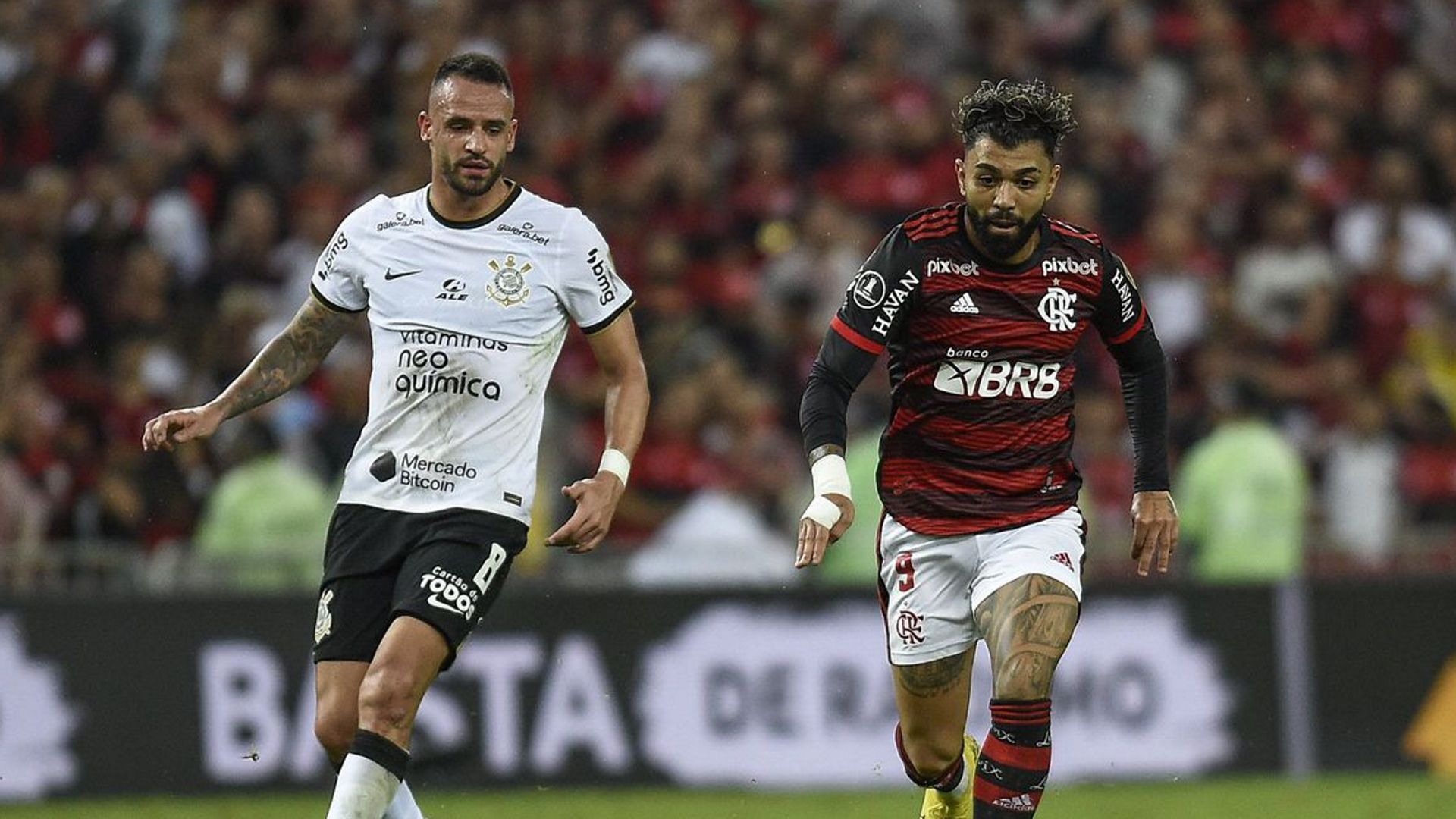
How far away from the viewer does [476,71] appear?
8.20 metres

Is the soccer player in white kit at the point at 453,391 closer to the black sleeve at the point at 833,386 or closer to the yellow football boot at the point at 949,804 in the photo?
the black sleeve at the point at 833,386

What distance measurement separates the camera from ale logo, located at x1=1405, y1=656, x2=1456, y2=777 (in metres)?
14.2

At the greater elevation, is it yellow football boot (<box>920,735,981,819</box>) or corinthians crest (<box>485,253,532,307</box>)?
corinthians crest (<box>485,253,532,307</box>)

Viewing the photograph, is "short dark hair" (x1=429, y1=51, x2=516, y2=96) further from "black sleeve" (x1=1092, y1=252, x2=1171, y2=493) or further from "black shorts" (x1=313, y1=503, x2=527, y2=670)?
"black sleeve" (x1=1092, y1=252, x2=1171, y2=493)

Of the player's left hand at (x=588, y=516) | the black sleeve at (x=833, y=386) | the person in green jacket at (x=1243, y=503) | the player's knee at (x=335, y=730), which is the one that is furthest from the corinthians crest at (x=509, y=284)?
the person in green jacket at (x=1243, y=503)

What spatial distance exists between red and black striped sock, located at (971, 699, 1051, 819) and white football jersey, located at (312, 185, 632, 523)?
70.4 inches

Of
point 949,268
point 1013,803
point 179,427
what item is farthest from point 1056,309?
point 179,427

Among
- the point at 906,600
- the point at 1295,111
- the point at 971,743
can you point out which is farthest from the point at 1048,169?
the point at 1295,111

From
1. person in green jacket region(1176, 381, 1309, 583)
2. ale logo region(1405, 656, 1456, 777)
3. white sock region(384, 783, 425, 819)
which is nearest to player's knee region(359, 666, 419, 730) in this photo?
white sock region(384, 783, 425, 819)

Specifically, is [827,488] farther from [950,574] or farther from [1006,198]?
[1006,198]

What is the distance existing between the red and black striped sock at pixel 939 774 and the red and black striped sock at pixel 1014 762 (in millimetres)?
713

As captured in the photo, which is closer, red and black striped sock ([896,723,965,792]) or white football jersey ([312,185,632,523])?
white football jersey ([312,185,632,523])

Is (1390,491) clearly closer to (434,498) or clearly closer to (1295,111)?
(1295,111)

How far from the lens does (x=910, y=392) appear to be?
28.1 feet
